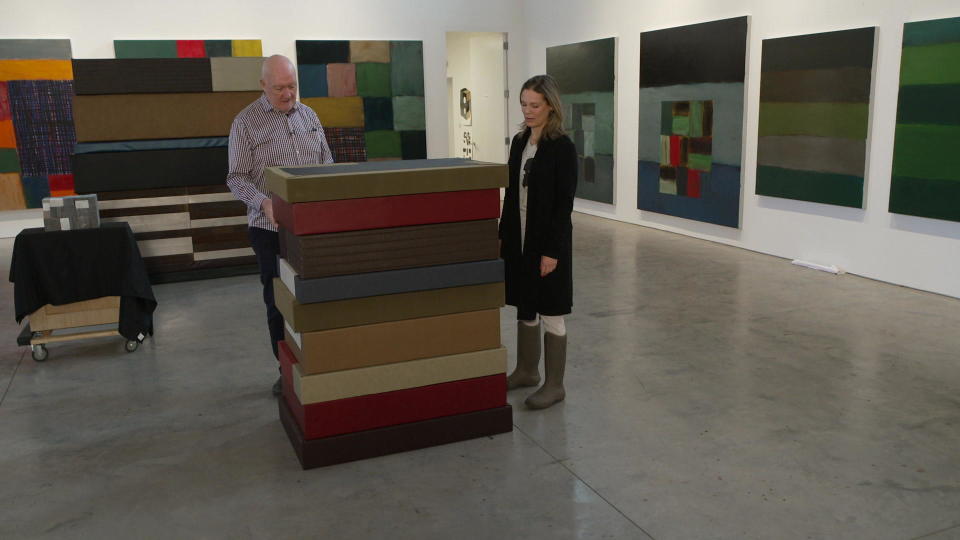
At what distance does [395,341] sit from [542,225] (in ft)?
2.66

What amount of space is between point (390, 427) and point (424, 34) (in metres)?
8.25

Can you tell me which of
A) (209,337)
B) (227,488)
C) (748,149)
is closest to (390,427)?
(227,488)

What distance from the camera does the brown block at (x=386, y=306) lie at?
2914 mm

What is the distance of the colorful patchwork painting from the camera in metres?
7.68

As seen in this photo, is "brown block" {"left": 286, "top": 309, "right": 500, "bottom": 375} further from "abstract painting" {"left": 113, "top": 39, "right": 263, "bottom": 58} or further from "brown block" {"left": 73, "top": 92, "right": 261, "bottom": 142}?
"abstract painting" {"left": 113, "top": 39, "right": 263, "bottom": 58}

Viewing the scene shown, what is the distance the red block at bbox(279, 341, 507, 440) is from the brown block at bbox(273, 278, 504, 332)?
11.8 inches

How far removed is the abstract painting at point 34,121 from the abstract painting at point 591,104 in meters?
5.84

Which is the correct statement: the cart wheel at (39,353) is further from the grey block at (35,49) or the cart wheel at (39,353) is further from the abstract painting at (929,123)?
the abstract painting at (929,123)

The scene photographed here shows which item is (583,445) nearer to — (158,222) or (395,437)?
(395,437)

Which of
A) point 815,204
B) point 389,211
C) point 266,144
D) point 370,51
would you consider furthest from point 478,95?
point 389,211

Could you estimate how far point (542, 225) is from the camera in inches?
131

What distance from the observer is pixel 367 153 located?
10.1 meters

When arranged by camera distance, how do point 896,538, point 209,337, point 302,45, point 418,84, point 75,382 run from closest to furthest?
1. point 896,538
2. point 75,382
3. point 209,337
4. point 302,45
5. point 418,84

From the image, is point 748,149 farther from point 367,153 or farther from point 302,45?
point 302,45
